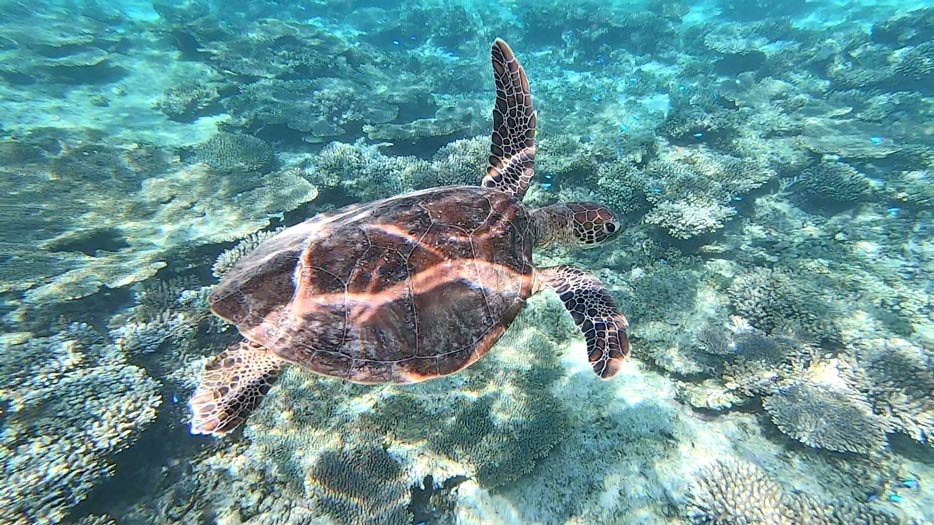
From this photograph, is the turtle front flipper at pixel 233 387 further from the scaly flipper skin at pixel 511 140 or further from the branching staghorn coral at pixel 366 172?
the branching staghorn coral at pixel 366 172

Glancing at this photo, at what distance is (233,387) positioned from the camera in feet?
8.87

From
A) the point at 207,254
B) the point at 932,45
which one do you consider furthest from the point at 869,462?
the point at 932,45

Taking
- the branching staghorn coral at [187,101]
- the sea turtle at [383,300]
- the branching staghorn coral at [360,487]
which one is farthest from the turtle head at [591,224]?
the branching staghorn coral at [187,101]

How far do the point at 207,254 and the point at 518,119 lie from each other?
4.40 meters

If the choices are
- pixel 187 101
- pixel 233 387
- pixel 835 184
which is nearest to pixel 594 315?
pixel 233 387

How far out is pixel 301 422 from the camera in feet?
11.4

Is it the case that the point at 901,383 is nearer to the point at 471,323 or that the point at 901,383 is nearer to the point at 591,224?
the point at 591,224

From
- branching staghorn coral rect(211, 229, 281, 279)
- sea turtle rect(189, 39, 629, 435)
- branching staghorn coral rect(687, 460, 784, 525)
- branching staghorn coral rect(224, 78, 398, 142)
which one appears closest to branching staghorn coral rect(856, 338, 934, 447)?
branching staghorn coral rect(687, 460, 784, 525)

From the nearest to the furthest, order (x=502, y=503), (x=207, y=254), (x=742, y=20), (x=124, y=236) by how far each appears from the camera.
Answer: (x=502, y=503), (x=207, y=254), (x=124, y=236), (x=742, y=20)

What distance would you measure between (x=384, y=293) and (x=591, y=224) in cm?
218

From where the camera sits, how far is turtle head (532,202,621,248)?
372 cm

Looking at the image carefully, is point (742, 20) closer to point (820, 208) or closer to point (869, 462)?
point (820, 208)

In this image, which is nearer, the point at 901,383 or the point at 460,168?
the point at 901,383

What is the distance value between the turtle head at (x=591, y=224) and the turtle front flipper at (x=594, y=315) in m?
0.38
